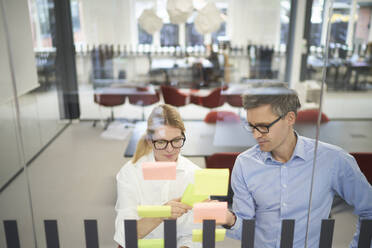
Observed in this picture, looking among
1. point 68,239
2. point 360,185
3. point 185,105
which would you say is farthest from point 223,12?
point 68,239

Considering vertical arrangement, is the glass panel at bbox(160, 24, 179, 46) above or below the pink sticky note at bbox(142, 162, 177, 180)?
above

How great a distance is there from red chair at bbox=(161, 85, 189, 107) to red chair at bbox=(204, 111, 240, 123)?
12 cm

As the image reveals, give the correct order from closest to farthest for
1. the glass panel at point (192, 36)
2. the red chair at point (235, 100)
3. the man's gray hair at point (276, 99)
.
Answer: the man's gray hair at point (276, 99) → the red chair at point (235, 100) → the glass panel at point (192, 36)

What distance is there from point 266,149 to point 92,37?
771mm

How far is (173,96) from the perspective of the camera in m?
1.24

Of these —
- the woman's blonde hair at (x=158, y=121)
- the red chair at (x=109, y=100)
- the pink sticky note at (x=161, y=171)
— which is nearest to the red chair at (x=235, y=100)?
the woman's blonde hair at (x=158, y=121)

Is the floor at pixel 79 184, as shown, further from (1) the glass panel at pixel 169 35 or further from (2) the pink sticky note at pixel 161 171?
(1) the glass panel at pixel 169 35

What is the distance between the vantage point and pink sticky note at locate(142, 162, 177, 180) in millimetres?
1089

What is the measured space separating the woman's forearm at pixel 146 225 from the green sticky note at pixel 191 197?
0.13 meters

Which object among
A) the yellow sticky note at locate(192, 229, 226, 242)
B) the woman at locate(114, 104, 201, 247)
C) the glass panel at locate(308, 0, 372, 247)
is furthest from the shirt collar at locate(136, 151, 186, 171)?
the glass panel at locate(308, 0, 372, 247)

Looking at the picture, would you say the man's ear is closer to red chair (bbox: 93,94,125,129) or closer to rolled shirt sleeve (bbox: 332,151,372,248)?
rolled shirt sleeve (bbox: 332,151,372,248)

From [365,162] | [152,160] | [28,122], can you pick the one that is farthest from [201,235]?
[28,122]

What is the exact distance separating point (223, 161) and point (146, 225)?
1.21ft

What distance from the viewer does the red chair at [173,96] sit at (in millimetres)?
1205
